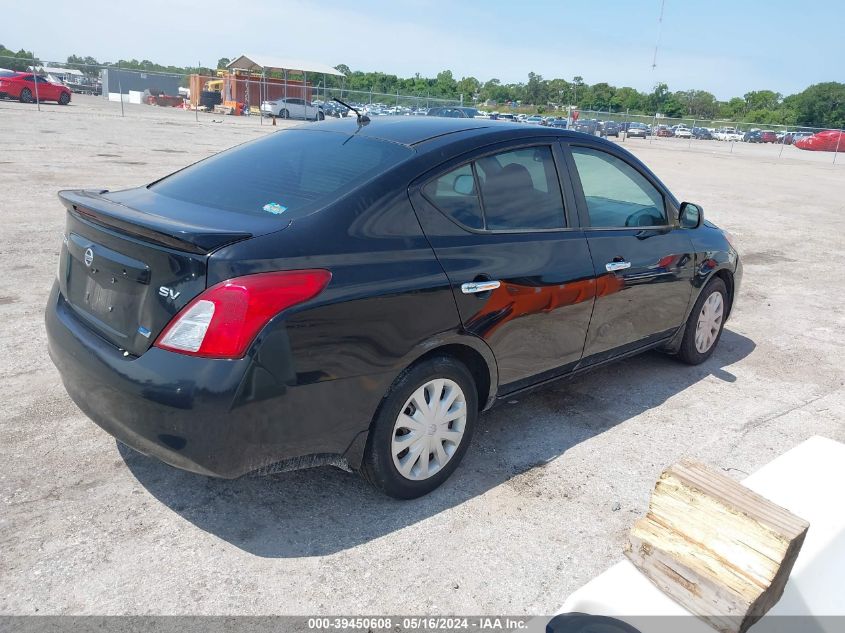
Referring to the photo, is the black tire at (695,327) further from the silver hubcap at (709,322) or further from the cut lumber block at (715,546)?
the cut lumber block at (715,546)

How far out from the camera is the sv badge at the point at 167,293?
2623mm

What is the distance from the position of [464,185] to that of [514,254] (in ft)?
1.40

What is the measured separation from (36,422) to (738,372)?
4.81 meters

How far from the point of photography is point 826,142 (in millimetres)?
44438

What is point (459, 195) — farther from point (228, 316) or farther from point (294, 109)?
point (294, 109)

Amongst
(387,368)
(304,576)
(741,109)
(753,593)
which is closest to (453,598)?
(304,576)

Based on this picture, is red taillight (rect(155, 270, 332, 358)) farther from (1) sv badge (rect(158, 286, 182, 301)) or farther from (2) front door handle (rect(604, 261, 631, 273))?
(2) front door handle (rect(604, 261, 631, 273))

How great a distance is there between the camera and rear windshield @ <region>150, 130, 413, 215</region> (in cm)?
308

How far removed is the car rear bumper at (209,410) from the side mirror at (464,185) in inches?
44.4

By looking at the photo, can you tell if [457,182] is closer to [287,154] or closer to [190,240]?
[287,154]

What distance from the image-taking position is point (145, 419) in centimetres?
264

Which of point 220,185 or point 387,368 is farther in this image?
point 220,185

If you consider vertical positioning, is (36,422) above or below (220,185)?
below

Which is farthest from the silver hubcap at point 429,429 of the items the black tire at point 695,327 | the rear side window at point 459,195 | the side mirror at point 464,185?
the black tire at point 695,327
